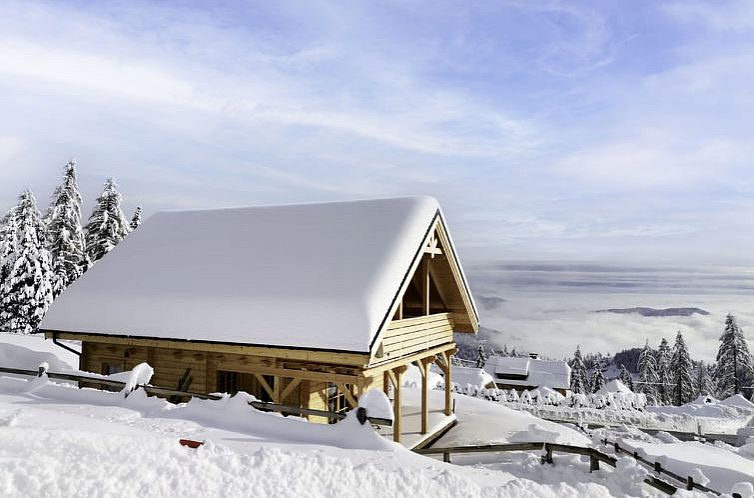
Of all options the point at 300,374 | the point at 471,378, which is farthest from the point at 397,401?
the point at 471,378

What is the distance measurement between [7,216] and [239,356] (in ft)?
100

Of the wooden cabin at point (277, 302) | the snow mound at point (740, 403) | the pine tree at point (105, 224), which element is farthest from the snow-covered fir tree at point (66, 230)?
the snow mound at point (740, 403)

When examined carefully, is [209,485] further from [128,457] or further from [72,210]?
[72,210]

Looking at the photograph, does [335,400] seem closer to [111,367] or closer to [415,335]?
[415,335]

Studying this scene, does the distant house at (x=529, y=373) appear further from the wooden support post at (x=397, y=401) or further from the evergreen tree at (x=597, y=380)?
the wooden support post at (x=397, y=401)

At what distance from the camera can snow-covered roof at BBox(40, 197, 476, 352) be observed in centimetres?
1250

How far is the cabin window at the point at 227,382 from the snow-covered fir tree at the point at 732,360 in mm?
53348

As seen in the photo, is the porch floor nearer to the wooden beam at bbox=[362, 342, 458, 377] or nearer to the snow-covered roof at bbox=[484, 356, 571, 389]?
the wooden beam at bbox=[362, 342, 458, 377]

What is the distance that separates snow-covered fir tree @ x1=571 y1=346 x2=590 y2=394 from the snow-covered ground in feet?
216

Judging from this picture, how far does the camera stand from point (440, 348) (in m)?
17.9

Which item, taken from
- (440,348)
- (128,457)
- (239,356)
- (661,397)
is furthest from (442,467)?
(661,397)

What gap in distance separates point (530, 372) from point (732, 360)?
20783 mm

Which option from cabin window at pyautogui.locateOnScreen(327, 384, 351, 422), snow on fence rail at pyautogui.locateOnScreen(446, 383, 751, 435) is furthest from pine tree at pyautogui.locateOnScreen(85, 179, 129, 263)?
snow on fence rail at pyautogui.locateOnScreen(446, 383, 751, 435)

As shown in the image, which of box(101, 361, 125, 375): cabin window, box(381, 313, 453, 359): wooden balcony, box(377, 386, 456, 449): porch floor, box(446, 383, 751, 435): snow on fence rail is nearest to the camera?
box(381, 313, 453, 359): wooden balcony
